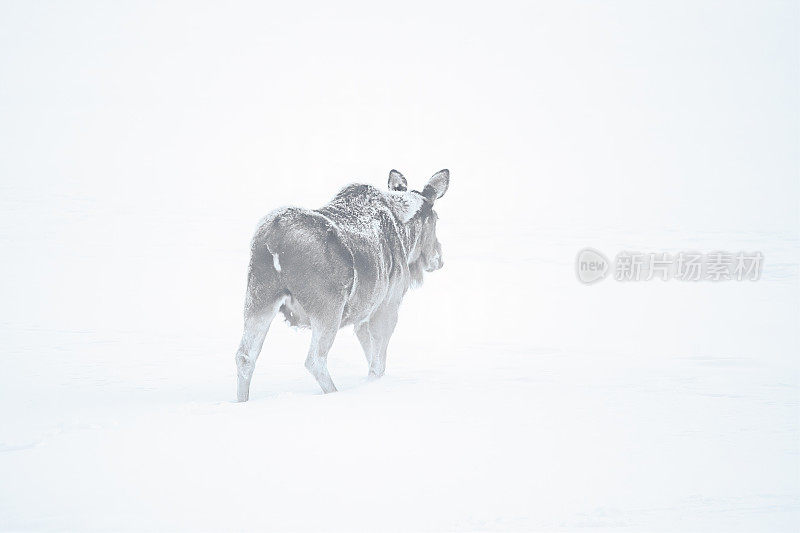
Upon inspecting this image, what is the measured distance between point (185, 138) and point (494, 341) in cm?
8617

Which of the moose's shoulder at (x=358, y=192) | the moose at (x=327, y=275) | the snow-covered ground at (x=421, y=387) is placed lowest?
the snow-covered ground at (x=421, y=387)

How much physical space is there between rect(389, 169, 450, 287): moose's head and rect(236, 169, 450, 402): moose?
28cm

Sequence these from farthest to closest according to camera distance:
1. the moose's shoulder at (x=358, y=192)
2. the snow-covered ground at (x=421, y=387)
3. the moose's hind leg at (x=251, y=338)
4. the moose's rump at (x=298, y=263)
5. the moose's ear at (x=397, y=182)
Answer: the moose's ear at (x=397, y=182)
the moose's shoulder at (x=358, y=192)
the moose's hind leg at (x=251, y=338)
the moose's rump at (x=298, y=263)
the snow-covered ground at (x=421, y=387)

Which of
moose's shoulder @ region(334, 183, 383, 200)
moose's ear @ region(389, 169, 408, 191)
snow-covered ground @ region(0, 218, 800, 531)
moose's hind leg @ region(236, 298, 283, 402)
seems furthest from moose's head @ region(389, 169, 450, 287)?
moose's hind leg @ region(236, 298, 283, 402)

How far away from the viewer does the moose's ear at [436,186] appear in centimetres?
987

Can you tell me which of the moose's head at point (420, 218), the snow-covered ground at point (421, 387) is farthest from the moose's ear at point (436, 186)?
the snow-covered ground at point (421, 387)

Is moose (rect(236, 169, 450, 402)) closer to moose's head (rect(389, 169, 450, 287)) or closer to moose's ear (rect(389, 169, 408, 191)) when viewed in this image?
moose's head (rect(389, 169, 450, 287))

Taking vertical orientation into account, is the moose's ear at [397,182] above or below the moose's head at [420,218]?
above

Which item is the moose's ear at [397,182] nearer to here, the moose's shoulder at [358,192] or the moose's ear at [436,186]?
the moose's ear at [436,186]

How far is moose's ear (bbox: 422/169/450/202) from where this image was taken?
32.4ft

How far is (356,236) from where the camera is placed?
326 inches

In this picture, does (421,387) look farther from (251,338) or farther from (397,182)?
(397,182)

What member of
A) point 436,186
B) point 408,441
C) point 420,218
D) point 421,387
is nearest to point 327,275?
point 421,387

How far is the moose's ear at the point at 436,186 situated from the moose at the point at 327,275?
2.21 ft
